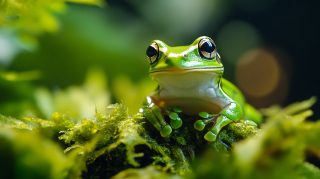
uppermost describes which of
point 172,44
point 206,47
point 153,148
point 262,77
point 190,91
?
point 172,44

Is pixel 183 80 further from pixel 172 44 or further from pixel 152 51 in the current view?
pixel 172 44

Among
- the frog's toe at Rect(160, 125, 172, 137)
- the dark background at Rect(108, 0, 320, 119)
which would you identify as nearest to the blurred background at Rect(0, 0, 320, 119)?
the dark background at Rect(108, 0, 320, 119)

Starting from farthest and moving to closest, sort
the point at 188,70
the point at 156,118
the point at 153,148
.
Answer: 1. the point at 188,70
2. the point at 156,118
3. the point at 153,148

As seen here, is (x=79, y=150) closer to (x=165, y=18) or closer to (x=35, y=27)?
(x=35, y=27)

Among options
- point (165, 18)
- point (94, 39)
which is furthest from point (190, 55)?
point (165, 18)

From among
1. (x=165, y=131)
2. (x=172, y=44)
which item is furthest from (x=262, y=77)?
(x=165, y=131)

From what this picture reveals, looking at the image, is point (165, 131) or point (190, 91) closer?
point (165, 131)
